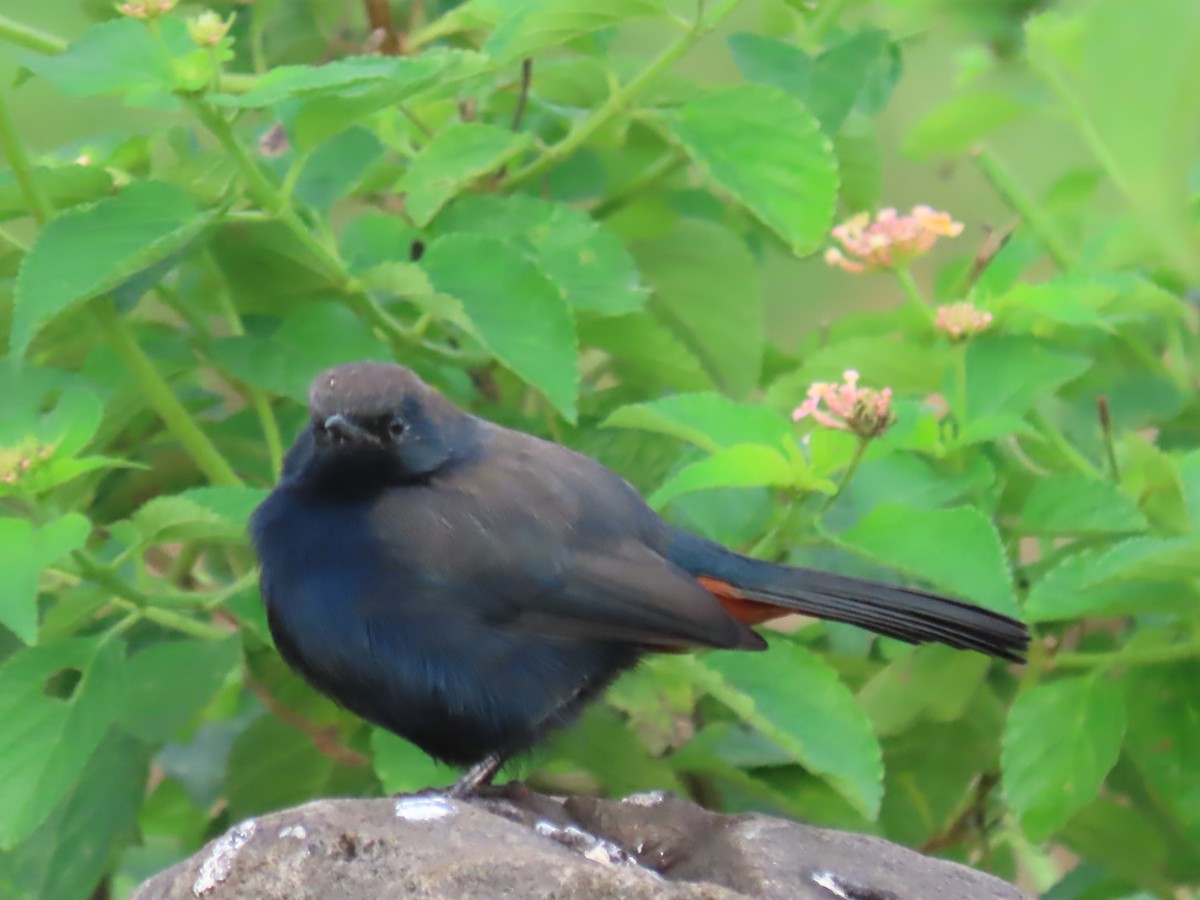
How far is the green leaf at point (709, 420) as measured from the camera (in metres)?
2.26

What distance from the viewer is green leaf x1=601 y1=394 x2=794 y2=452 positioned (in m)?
2.26

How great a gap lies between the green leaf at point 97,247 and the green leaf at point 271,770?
2.93 feet

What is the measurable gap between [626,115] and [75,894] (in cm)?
161

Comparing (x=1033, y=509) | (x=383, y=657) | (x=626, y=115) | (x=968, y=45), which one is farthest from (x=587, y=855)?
(x=968, y=45)

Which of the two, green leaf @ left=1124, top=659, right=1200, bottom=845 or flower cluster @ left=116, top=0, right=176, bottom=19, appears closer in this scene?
flower cluster @ left=116, top=0, right=176, bottom=19

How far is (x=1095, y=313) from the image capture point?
243 centimetres

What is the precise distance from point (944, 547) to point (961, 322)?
0.54 m

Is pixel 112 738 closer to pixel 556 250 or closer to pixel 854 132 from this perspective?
pixel 556 250

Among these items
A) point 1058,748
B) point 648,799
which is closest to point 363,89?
point 648,799

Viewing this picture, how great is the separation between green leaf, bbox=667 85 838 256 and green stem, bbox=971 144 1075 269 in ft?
2.53

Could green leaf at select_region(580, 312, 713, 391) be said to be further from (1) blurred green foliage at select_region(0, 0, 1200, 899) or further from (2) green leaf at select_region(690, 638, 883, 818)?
(2) green leaf at select_region(690, 638, 883, 818)

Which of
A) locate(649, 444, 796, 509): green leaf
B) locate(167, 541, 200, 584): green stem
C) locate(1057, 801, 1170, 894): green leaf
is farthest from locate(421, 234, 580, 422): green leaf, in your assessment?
locate(1057, 801, 1170, 894): green leaf

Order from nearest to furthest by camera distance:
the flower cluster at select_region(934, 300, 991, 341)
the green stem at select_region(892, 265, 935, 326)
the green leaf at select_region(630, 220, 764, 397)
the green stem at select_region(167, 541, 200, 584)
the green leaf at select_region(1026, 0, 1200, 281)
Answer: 1. the green leaf at select_region(1026, 0, 1200, 281)
2. the flower cluster at select_region(934, 300, 991, 341)
3. the green stem at select_region(892, 265, 935, 326)
4. the green stem at select_region(167, 541, 200, 584)
5. the green leaf at select_region(630, 220, 764, 397)

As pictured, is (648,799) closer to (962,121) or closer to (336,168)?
(336,168)
